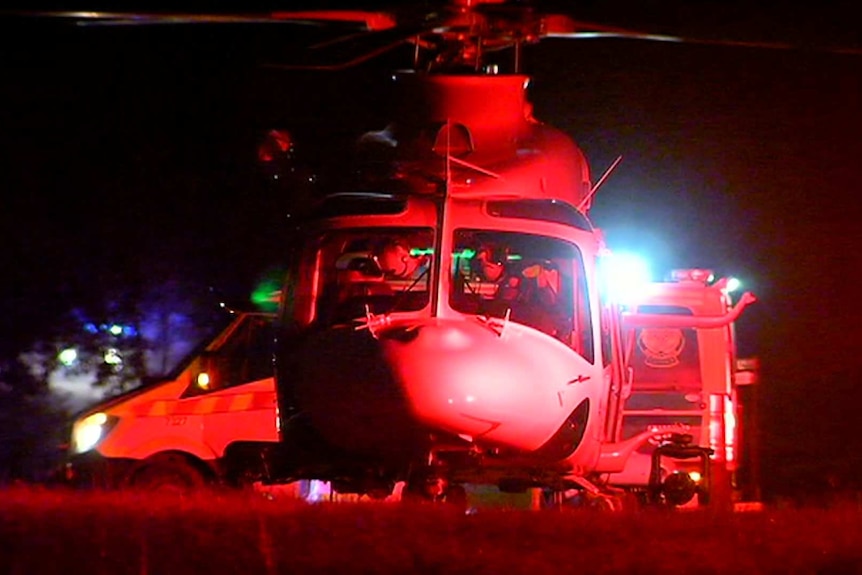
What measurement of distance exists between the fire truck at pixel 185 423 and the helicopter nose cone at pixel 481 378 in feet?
15.8

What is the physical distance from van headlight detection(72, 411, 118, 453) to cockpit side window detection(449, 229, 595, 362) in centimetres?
506

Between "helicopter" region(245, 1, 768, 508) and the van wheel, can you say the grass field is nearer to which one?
"helicopter" region(245, 1, 768, 508)

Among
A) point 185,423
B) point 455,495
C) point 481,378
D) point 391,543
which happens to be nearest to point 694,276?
point 185,423

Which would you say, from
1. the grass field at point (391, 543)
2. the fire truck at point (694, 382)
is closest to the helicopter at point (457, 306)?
the grass field at point (391, 543)

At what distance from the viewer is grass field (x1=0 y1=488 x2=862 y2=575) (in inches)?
275

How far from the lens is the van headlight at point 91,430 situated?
48.7 ft

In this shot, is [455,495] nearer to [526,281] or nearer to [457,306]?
[457,306]

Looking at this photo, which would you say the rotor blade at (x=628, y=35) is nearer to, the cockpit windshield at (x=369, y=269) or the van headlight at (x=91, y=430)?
the cockpit windshield at (x=369, y=269)

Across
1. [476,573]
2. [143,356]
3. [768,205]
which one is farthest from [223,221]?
[476,573]

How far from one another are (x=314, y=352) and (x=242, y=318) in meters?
5.33

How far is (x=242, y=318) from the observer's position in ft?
50.9

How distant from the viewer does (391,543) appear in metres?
7.17

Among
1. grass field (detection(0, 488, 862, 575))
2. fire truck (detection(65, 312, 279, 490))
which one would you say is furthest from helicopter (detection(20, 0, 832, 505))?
fire truck (detection(65, 312, 279, 490))

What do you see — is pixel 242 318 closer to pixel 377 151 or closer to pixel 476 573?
pixel 377 151
